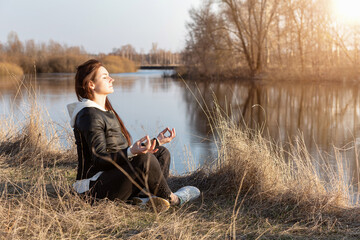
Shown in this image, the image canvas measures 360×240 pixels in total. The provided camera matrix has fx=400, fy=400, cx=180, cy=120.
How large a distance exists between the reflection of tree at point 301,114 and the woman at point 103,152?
249cm

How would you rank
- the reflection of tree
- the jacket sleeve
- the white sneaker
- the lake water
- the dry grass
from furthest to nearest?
the reflection of tree → the lake water → the dry grass → the white sneaker → the jacket sleeve

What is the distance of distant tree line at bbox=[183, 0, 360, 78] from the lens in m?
23.6

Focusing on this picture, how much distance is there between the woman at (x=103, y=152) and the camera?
2619 millimetres

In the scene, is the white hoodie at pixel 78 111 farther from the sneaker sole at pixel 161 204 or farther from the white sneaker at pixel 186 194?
the white sneaker at pixel 186 194

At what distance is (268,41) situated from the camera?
88.1ft

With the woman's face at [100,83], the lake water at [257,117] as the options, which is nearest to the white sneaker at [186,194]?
the woman's face at [100,83]

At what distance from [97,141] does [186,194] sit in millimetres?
887

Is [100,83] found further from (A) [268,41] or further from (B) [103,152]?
(A) [268,41]

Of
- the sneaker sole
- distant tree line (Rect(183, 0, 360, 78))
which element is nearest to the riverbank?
the sneaker sole

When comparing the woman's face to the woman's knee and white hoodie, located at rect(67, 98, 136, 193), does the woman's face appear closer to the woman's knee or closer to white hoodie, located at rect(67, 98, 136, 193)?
white hoodie, located at rect(67, 98, 136, 193)

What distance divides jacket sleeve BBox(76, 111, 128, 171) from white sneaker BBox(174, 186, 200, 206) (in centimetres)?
65

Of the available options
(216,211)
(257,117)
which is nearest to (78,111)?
(216,211)

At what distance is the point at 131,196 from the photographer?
2.96 m

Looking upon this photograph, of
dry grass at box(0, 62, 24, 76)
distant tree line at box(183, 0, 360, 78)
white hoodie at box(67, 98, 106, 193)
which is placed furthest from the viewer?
distant tree line at box(183, 0, 360, 78)
